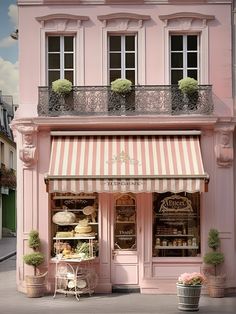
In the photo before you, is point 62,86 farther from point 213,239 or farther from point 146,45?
point 213,239

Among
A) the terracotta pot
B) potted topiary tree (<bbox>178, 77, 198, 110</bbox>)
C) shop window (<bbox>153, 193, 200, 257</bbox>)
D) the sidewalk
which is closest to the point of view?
the terracotta pot

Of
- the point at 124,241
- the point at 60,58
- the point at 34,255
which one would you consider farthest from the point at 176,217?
the point at 60,58

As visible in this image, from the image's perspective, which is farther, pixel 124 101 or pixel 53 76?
pixel 53 76

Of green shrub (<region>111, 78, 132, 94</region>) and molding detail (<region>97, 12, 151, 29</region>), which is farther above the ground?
molding detail (<region>97, 12, 151, 29</region>)

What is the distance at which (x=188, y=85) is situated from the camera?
64.4 ft

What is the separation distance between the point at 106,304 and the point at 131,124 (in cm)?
479

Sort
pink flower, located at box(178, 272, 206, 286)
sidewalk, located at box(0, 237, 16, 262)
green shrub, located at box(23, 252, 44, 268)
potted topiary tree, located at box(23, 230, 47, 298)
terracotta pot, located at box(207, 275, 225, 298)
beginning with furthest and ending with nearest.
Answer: sidewalk, located at box(0, 237, 16, 262) → green shrub, located at box(23, 252, 44, 268) → potted topiary tree, located at box(23, 230, 47, 298) → terracotta pot, located at box(207, 275, 225, 298) → pink flower, located at box(178, 272, 206, 286)

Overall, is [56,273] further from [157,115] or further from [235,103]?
[235,103]

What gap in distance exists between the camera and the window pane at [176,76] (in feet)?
66.6

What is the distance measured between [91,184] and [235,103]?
454 centimetres

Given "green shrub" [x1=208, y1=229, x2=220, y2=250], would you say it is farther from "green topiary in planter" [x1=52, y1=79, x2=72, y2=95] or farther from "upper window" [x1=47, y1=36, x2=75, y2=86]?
"upper window" [x1=47, y1=36, x2=75, y2=86]

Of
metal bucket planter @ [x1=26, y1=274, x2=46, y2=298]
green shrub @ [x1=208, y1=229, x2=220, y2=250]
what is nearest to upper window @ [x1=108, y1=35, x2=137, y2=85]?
green shrub @ [x1=208, y1=229, x2=220, y2=250]

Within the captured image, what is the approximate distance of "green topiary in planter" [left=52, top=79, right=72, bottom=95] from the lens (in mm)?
19672

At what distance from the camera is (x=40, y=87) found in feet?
65.4
